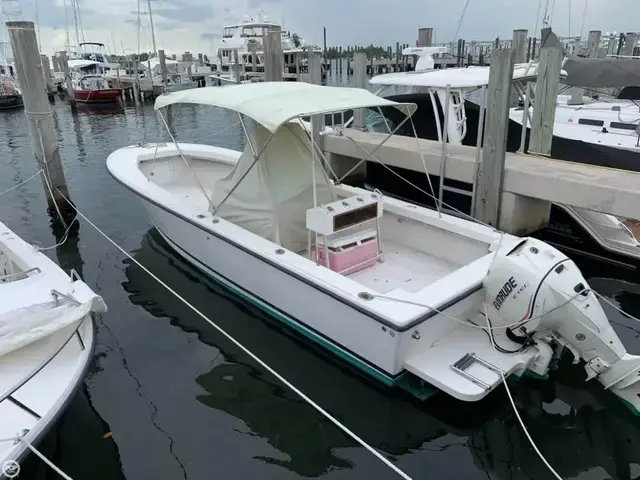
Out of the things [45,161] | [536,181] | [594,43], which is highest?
[594,43]

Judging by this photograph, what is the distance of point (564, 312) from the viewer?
373cm

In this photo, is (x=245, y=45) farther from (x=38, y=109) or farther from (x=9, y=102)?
(x=38, y=109)

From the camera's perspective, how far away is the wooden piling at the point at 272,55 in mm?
8977

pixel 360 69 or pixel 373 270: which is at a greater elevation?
pixel 360 69

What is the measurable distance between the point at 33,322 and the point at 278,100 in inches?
117

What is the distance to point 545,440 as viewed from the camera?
12.5 ft

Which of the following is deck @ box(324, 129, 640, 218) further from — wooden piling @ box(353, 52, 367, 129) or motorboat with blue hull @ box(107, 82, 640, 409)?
wooden piling @ box(353, 52, 367, 129)

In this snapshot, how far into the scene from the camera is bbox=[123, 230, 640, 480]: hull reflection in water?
3637 mm

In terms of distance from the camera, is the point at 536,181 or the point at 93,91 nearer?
the point at 536,181

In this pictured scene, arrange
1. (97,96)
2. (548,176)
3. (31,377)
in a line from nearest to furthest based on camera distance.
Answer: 1. (31,377)
2. (548,176)
3. (97,96)

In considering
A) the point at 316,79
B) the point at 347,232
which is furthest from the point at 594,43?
the point at 347,232

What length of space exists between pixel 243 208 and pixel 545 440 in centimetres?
362

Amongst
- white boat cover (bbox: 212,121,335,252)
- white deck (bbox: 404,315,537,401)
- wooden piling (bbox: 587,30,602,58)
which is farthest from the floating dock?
wooden piling (bbox: 587,30,602,58)

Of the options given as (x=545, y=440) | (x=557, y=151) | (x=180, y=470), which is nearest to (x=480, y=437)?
(x=545, y=440)
